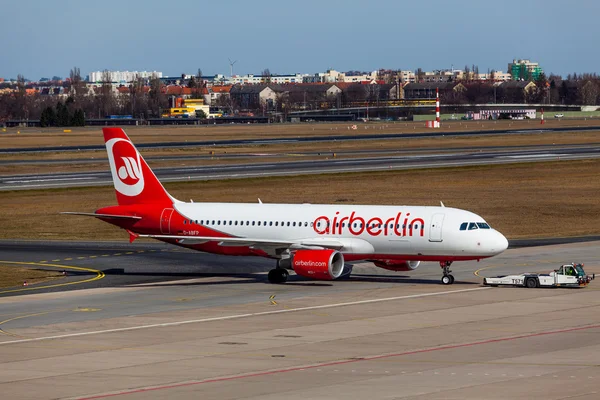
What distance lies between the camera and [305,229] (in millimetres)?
59875

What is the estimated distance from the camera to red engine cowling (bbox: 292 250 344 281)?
5691 centimetres

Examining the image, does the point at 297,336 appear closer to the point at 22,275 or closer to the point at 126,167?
the point at 126,167

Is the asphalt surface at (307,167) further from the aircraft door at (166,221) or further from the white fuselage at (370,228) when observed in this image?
the white fuselage at (370,228)

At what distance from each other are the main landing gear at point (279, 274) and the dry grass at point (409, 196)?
2433cm

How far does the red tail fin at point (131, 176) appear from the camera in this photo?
64.1 meters

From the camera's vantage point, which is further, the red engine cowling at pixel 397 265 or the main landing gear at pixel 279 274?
the main landing gear at pixel 279 274

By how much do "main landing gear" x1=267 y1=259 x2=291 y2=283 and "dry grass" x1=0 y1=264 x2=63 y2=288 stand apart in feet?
40.4

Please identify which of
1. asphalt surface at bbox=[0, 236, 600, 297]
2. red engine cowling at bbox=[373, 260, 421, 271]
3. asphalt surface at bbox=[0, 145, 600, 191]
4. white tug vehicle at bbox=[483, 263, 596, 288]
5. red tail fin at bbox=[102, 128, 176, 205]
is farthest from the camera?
asphalt surface at bbox=[0, 145, 600, 191]

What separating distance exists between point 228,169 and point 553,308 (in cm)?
8813

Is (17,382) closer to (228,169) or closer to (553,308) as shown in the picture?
(553,308)

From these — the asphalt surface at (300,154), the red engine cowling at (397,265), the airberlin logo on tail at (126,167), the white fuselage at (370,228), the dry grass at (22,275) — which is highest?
the airberlin logo on tail at (126,167)

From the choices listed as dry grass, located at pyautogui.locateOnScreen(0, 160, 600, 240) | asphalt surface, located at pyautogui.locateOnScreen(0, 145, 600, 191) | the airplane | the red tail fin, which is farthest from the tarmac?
asphalt surface, located at pyautogui.locateOnScreen(0, 145, 600, 191)

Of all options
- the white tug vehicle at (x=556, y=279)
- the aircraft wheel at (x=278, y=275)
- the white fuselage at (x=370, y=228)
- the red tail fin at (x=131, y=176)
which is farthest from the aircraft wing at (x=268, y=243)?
the white tug vehicle at (x=556, y=279)

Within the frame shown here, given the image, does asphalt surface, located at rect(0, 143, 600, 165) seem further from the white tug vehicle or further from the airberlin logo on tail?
the white tug vehicle
